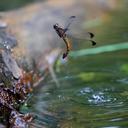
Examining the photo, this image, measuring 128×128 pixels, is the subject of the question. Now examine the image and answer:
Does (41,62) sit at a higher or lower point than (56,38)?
lower

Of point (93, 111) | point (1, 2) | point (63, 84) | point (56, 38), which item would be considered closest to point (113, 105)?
point (93, 111)

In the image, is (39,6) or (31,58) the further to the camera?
(39,6)

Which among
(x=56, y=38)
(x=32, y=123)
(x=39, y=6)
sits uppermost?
(x=39, y=6)

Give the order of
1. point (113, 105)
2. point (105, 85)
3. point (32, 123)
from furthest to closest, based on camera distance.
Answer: point (105, 85) < point (113, 105) < point (32, 123)

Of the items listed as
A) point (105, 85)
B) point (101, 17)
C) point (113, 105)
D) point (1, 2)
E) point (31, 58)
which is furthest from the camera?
point (1, 2)

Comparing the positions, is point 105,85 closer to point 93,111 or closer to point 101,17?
point 93,111

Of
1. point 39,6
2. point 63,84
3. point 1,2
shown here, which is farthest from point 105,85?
point 1,2
